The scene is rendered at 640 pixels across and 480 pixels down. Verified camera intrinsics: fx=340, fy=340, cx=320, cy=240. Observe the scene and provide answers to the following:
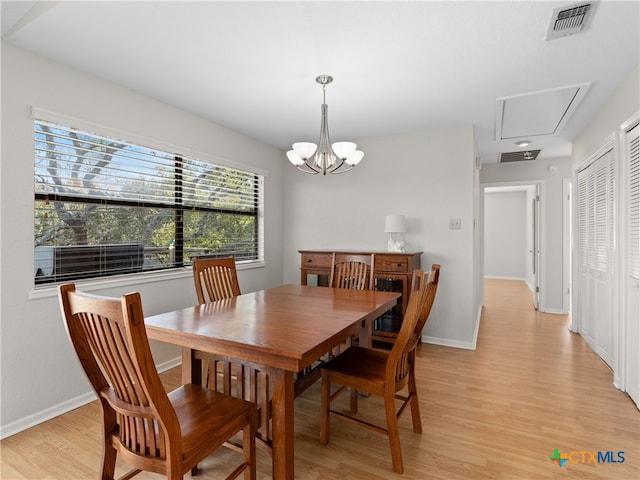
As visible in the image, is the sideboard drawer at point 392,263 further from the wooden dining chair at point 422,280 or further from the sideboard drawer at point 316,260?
the wooden dining chair at point 422,280

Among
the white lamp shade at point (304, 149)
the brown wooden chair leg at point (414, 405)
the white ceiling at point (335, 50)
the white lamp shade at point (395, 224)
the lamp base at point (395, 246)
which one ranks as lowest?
the brown wooden chair leg at point (414, 405)

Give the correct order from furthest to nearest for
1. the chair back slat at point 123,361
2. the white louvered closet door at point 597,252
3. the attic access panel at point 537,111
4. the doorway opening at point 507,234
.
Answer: the doorway opening at point 507,234 < the white louvered closet door at point 597,252 < the attic access panel at point 537,111 < the chair back slat at point 123,361

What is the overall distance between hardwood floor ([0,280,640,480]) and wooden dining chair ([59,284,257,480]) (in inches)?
24.6

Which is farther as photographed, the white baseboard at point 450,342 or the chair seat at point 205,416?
the white baseboard at point 450,342

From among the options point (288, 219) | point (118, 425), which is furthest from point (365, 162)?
point (118, 425)

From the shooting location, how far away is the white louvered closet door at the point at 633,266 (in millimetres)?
2447

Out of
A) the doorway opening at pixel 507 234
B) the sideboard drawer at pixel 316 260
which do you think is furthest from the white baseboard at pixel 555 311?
the sideboard drawer at pixel 316 260

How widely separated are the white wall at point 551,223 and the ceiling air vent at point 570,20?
386 cm

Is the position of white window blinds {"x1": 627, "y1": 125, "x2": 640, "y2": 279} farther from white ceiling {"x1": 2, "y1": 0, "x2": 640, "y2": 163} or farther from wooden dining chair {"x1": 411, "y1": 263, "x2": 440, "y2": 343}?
wooden dining chair {"x1": 411, "y1": 263, "x2": 440, "y2": 343}

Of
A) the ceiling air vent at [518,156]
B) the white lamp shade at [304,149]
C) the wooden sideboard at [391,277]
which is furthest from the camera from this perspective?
the ceiling air vent at [518,156]

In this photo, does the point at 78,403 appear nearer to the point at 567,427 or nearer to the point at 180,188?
the point at 180,188

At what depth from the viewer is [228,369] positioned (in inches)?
71.9

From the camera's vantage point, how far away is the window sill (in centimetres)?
228

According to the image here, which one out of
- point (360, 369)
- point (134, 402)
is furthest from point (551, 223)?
point (134, 402)
